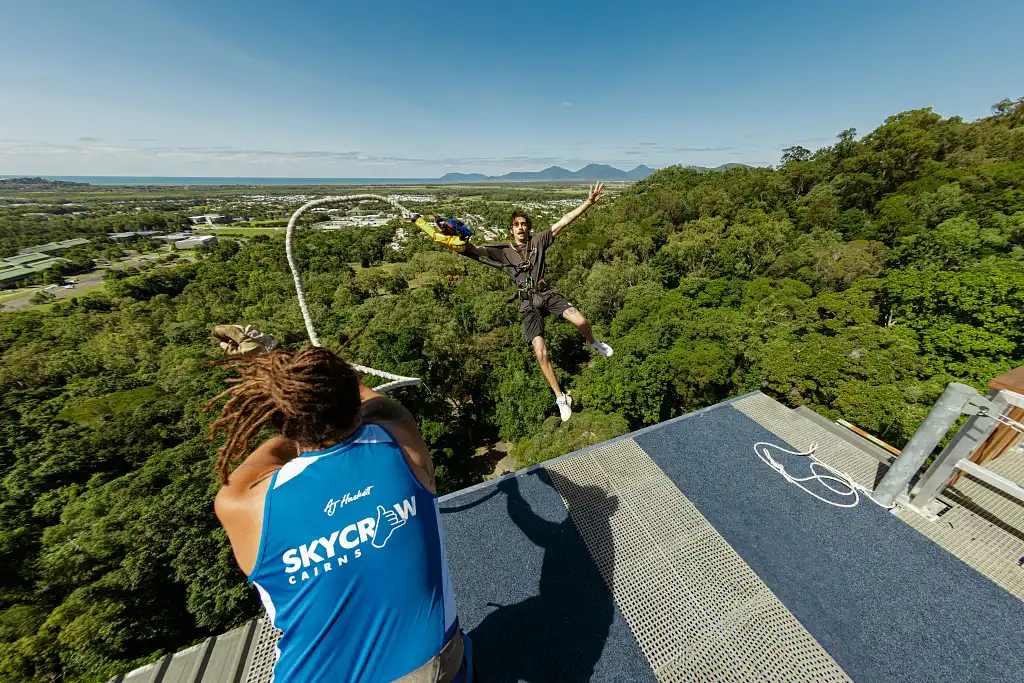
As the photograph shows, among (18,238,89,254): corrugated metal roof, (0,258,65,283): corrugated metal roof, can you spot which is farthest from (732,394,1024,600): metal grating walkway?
(18,238,89,254): corrugated metal roof

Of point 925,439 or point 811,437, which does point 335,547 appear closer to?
point 925,439

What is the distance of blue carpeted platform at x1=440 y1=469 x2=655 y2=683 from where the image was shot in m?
4.16

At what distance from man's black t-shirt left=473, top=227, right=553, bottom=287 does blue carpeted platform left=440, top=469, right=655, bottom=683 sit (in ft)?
11.8

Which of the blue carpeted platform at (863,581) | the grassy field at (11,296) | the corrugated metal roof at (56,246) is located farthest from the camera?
the corrugated metal roof at (56,246)

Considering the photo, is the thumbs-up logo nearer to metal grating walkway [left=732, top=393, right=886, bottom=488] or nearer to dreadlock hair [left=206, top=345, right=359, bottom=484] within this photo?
dreadlock hair [left=206, top=345, right=359, bottom=484]

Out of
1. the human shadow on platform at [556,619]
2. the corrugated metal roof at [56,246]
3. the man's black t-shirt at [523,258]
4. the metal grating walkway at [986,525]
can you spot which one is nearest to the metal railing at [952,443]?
the metal grating walkway at [986,525]

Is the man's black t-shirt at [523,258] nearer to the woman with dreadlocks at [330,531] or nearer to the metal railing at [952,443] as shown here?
the woman with dreadlocks at [330,531]

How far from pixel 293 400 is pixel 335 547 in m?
0.72

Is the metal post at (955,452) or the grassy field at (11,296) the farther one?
the grassy field at (11,296)

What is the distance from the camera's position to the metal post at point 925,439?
4516mm

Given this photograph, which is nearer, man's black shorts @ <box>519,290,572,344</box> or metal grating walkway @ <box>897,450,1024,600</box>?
metal grating walkway @ <box>897,450,1024,600</box>

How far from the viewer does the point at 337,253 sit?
139ft

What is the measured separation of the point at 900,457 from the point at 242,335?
8269 millimetres

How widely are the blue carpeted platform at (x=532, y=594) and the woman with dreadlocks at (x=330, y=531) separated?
119 inches
